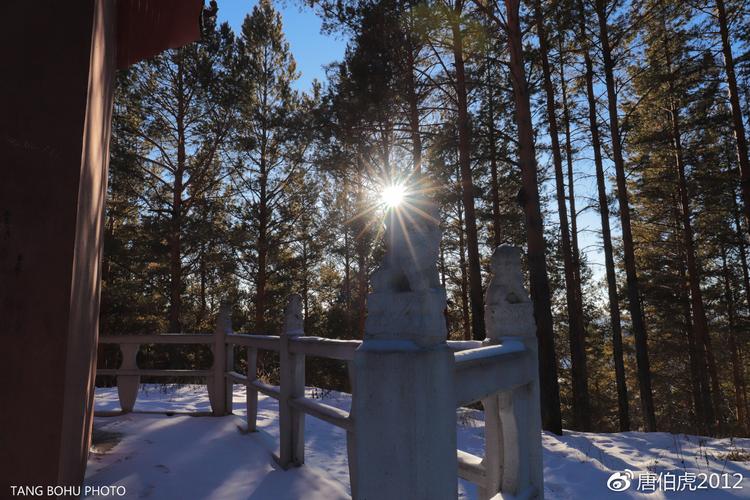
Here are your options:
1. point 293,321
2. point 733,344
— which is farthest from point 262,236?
point 733,344

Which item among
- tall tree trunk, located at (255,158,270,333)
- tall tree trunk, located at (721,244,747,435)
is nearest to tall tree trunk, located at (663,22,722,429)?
tall tree trunk, located at (721,244,747,435)

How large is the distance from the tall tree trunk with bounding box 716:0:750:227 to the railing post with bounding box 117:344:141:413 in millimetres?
13799

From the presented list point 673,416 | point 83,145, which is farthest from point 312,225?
point 673,416

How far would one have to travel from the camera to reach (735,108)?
1100cm

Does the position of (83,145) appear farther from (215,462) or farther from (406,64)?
→ (406,64)

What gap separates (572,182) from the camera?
55.3ft

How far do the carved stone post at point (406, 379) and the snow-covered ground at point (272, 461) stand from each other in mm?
2125

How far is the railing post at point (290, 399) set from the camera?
4012 mm

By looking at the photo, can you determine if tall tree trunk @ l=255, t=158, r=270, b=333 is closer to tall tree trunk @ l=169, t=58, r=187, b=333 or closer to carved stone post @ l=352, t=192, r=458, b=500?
tall tree trunk @ l=169, t=58, r=187, b=333

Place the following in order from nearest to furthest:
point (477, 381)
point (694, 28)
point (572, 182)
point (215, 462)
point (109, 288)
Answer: point (477, 381)
point (215, 462)
point (694, 28)
point (109, 288)
point (572, 182)

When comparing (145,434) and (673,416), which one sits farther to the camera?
(673,416)

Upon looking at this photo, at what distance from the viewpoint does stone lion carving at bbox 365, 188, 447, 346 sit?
170 cm

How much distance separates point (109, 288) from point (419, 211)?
51.8 ft

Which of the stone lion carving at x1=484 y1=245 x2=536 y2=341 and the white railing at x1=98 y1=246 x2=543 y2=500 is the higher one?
the stone lion carving at x1=484 y1=245 x2=536 y2=341
